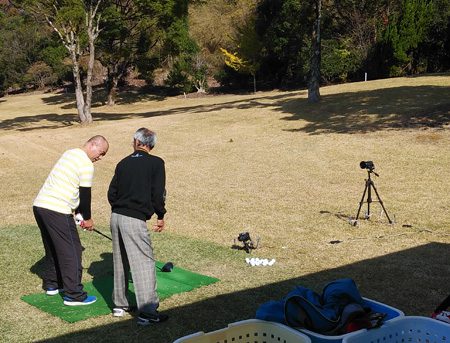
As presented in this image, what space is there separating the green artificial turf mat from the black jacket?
1.24 meters

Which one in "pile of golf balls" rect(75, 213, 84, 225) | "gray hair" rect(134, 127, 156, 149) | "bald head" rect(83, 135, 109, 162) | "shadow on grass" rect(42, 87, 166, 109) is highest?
"gray hair" rect(134, 127, 156, 149)

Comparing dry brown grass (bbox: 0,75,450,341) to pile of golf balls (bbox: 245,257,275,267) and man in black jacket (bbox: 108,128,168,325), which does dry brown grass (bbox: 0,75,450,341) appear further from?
man in black jacket (bbox: 108,128,168,325)

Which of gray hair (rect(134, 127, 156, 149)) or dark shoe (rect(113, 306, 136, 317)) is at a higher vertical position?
gray hair (rect(134, 127, 156, 149))

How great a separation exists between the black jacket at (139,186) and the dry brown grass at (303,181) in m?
1.18

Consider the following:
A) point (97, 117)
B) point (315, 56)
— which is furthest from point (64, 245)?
point (97, 117)

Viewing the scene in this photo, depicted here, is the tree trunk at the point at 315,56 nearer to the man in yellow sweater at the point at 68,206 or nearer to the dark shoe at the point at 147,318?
the man in yellow sweater at the point at 68,206

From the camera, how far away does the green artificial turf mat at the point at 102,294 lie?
5.46 metres

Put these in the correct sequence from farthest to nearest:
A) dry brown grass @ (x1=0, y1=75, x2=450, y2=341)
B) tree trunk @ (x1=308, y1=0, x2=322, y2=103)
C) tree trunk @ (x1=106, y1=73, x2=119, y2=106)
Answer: tree trunk @ (x1=106, y1=73, x2=119, y2=106) → tree trunk @ (x1=308, y1=0, x2=322, y2=103) → dry brown grass @ (x1=0, y1=75, x2=450, y2=341)

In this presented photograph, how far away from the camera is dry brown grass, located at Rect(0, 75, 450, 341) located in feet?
22.0

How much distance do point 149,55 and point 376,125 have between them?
26.2 m

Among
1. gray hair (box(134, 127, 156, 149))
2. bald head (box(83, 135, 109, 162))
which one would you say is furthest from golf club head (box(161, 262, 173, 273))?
gray hair (box(134, 127, 156, 149))

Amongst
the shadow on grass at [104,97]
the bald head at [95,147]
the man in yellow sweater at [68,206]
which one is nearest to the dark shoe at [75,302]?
the man in yellow sweater at [68,206]

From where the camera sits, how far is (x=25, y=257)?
301 inches

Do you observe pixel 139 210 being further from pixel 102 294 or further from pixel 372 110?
pixel 372 110
